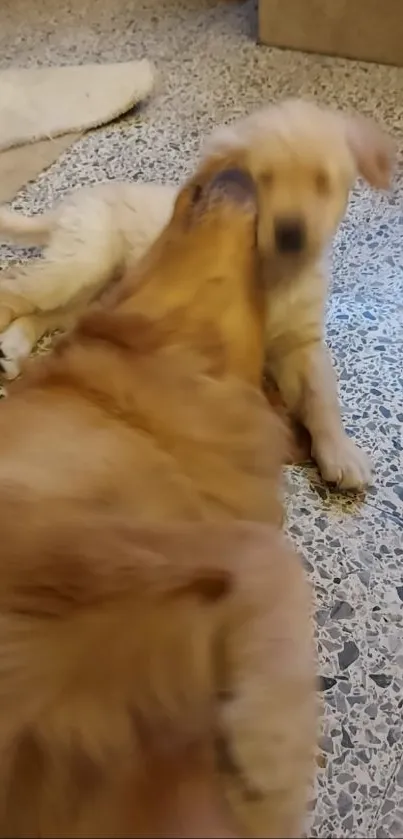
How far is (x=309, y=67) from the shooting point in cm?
214

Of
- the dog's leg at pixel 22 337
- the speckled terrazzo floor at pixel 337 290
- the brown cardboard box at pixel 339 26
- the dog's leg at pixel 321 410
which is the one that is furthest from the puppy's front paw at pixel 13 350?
the brown cardboard box at pixel 339 26

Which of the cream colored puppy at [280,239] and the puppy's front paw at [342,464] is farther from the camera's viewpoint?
the puppy's front paw at [342,464]

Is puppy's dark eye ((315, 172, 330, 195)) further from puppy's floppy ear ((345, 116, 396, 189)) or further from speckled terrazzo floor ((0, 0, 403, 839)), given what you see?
speckled terrazzo floor ((0, 0, 403, 839))

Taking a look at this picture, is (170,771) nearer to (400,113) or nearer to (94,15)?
(400,113)

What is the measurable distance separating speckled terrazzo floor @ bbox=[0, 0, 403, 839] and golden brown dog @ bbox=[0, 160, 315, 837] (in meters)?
0.21

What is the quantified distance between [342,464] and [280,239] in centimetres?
33

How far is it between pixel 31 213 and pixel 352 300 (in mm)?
597

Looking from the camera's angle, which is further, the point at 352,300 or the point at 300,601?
the point at 352,300

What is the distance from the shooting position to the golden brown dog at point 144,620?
1.94 feet

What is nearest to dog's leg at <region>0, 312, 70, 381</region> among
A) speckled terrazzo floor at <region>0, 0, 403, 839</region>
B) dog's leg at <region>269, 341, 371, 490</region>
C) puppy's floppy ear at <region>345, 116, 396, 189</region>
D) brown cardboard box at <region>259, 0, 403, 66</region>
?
speckled terrazzo floor at <region>0, 0, 403, 839</region>

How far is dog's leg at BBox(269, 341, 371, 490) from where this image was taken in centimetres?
116

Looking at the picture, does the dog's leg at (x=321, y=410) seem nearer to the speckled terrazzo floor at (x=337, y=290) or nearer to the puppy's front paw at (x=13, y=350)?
the speckled terrazzo floor at (x=337, y=290)

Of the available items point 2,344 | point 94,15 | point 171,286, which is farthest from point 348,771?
point 94,15

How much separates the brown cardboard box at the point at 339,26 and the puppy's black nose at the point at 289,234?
1.34m
